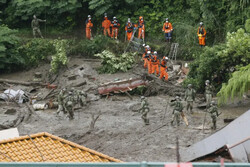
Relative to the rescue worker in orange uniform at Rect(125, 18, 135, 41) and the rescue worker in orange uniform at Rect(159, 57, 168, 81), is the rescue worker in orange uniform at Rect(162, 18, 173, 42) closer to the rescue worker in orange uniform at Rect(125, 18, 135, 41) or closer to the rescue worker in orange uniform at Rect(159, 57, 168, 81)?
the rescue worker in orange uniform at Rect(125, 18, 135, 41)

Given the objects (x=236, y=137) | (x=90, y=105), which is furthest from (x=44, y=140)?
(x=90, y=105)

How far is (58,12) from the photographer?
33.9m

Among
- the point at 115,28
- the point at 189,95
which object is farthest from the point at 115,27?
the point at 189,95

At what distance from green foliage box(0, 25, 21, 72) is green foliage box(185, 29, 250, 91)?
11.6 meters

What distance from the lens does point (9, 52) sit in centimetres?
3116

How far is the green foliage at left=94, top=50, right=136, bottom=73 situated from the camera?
28844 millimetres

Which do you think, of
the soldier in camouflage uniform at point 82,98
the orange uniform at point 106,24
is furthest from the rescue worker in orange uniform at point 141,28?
the soldier in camouflage uniform at point 82,98

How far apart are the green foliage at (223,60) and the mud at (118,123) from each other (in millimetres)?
1637

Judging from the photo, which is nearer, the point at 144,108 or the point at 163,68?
the point at 144,108

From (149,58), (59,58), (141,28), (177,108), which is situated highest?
(141,28)

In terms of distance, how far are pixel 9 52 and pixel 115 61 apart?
7.09 m

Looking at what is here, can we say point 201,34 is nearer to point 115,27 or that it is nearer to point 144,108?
point 115,27

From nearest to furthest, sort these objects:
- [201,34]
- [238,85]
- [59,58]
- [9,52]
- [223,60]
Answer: [238,85], [223,60], [201,34], [59,58], [9,52]

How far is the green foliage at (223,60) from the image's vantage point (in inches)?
918
